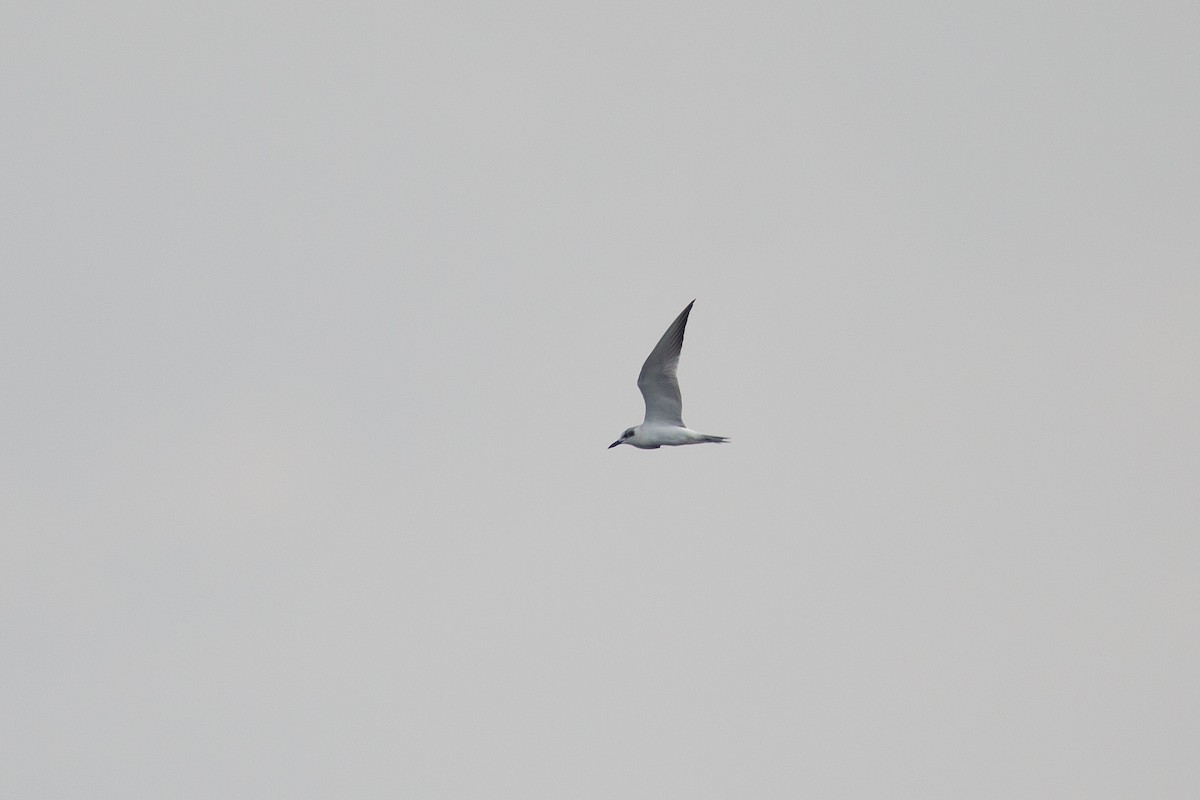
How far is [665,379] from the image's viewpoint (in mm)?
70625

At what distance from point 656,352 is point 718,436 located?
3655mm

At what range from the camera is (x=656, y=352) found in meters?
69.9

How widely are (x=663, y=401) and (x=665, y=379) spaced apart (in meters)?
1.12

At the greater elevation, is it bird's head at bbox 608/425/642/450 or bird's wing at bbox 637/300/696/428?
bird's wing at bbox 637/300/696/428

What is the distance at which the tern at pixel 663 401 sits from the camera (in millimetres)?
70062

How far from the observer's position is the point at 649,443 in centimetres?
7225

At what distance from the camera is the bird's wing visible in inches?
2751

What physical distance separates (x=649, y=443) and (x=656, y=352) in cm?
396

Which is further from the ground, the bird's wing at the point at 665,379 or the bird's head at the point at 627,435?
the bird's wing at the point at 665,379

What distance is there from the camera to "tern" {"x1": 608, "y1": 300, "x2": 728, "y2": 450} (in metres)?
70.1

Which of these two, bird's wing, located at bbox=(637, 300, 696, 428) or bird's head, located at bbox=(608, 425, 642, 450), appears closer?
bird's wing, located at bbox=(637, 300, 696, 428)

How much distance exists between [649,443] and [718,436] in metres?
3.11

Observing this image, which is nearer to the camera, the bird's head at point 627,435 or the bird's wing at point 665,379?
the bird's wing at point 665,379

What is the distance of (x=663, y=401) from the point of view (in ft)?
234
